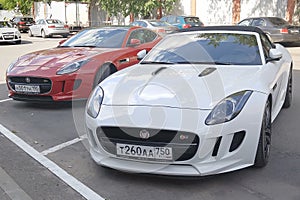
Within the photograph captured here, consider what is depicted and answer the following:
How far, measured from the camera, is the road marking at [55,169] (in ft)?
11.3

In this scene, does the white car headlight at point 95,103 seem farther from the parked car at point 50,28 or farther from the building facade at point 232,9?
the parked car at point 50,28

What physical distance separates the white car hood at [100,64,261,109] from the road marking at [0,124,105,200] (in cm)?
82

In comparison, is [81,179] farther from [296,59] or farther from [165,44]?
[296,59]

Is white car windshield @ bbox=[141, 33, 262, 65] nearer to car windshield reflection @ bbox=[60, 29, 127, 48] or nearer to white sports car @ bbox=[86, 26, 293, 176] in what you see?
white sports car @ bbox=[86, 26, 293, 176]

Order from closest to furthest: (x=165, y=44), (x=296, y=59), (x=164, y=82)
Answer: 1. (x=164, y=82)
2. (x=165, y=44)
3. (x=296, y=59)

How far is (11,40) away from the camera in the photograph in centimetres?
2066

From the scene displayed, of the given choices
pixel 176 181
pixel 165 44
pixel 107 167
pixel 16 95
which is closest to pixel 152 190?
pixel 176 181

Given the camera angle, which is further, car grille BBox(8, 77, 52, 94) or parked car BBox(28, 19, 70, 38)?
parked car BBox(28, 19, 70, 38)

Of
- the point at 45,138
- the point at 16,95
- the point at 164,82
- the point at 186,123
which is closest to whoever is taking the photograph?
the point at 186,123

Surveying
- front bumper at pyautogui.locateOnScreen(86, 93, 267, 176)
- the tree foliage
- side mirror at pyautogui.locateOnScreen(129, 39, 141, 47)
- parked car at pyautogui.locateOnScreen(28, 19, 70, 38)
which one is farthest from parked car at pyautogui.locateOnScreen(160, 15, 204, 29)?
front bumper at pyautogui.locateOnScreen(86, 93, 267, 176)

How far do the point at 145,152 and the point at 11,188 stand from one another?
4.31ft

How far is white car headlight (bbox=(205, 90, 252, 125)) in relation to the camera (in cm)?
338

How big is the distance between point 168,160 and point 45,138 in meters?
2.23

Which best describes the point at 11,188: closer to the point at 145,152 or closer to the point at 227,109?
the point at 145,152
